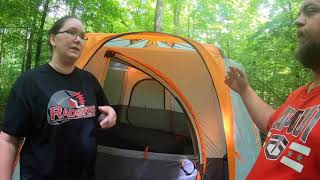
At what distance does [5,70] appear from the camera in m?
12.5

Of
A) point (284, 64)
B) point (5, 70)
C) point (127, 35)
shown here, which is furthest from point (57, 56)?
point (5, 70)

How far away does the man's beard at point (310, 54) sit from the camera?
3.43ft

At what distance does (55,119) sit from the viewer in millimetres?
1552

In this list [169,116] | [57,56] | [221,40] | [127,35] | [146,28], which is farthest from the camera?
[146,28]

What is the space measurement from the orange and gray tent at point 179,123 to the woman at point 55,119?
1.34 meters

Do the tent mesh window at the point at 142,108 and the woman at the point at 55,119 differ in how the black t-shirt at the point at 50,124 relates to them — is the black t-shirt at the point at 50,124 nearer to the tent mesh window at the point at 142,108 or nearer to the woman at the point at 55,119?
the woman at the point at 55,119

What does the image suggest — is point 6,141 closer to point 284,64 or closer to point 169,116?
point 169,116

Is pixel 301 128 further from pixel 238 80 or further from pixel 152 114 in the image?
pixel 152 114

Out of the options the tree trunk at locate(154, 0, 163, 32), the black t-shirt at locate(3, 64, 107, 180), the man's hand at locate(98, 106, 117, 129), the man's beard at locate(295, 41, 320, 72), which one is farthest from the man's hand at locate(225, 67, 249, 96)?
the tree trunk at locate(154, 0, 163, 32)

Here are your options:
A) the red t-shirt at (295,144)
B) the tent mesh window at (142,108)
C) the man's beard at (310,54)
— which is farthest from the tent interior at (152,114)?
the man's beard at (310,54)

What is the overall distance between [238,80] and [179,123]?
2520mm

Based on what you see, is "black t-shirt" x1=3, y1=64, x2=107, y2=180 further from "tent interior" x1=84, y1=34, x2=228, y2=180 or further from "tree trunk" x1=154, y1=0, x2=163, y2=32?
"tree trunk" x1=154, y1=0, x2=163, y2=32

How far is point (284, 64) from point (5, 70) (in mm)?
10350

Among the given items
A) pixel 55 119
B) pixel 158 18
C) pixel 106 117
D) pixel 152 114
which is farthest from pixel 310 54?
pixel 158 18
